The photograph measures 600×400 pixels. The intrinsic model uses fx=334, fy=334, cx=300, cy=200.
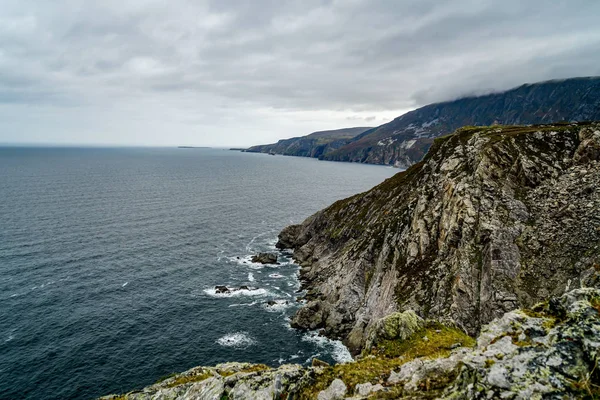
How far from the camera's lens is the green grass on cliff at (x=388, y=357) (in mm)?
16750

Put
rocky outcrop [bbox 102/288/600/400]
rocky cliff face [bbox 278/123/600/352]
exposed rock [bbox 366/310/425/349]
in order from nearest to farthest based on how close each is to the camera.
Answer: rocky outcrop [bbox 102/288/600/400], exposed rock [bbox 366/310/425/349], rocky cliff face [bbox 278/123/600/352]

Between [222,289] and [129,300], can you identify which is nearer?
[129,300]

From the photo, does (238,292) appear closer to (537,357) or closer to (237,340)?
(237,340)

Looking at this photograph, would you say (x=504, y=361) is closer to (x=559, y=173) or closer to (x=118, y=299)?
(x=559, y=173)

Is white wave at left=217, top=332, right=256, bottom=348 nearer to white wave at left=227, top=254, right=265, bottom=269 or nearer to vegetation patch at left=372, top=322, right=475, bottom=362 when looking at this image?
white wave at left=227, top=254, right=265, bottom=269

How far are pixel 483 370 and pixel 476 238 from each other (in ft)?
154

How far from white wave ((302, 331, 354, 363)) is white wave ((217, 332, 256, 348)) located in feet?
32.2

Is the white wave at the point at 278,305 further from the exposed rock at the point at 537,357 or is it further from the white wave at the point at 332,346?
the exposed rock at the point at 537,357

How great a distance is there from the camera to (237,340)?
5881cm

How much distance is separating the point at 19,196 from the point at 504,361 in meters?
191

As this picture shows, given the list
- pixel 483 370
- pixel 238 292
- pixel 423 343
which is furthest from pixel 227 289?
pixel 483 370

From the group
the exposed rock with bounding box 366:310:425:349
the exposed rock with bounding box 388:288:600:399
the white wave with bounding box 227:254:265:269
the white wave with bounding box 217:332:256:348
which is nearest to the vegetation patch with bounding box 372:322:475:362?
the exposed rock with bounding box 366:310:425:349

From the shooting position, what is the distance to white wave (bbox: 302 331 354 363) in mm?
54050

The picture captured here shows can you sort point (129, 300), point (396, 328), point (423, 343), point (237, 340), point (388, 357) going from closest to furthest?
point (388, 357) < point (423, 343) < point (396, 328) < point (237, 340) < point (129, 300)
